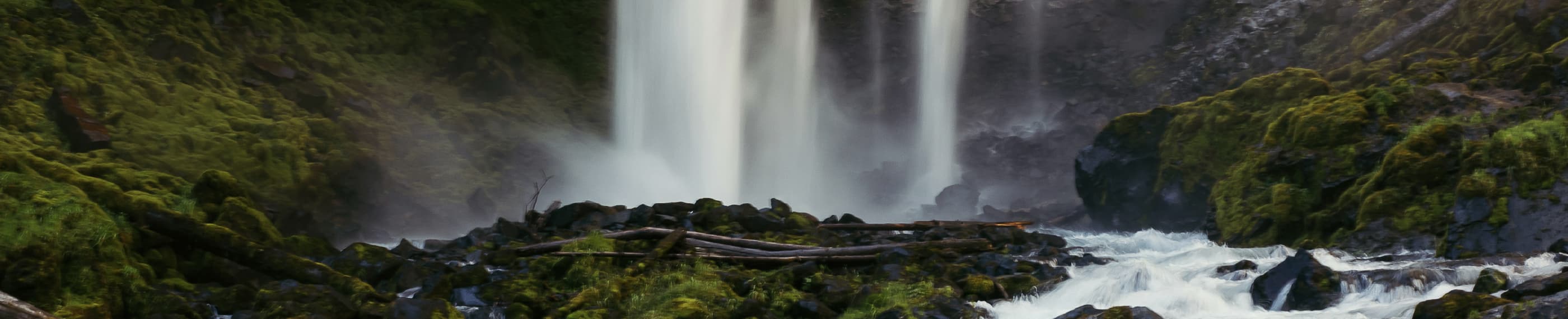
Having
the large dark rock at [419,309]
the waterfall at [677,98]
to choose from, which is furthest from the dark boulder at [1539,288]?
the waterfall at [677,98]

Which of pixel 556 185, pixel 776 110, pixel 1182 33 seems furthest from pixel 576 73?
pixel 1182 33

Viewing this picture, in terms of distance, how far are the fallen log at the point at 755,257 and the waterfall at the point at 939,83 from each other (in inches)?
964

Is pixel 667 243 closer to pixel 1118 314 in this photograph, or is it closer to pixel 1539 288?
pixel 1118 314

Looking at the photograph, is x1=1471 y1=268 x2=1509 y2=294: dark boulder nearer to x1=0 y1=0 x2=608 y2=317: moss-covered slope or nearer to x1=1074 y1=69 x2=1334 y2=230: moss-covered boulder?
x1=1074 y1=69 x2=1334 y2=230: moss-covered boulder

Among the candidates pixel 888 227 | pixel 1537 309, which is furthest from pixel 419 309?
pixel 888 227

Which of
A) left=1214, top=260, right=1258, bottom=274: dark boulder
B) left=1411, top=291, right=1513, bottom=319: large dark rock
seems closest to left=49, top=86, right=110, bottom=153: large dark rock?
left=1214, top=260, right=1258, bottom=274: dark boulder

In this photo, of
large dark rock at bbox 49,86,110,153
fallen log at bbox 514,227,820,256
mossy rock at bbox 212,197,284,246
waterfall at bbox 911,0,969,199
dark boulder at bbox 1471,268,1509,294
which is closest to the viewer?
dark boulder at bbox 1471,268,1509,294

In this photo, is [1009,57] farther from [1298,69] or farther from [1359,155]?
[1359,155]

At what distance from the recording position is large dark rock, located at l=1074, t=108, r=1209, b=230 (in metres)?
19.5

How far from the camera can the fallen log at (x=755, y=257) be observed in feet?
39.4

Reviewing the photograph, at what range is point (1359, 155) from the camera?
1438 centimetres

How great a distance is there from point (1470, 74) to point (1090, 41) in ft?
63.4

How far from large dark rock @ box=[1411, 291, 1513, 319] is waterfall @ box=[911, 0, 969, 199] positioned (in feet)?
95.0

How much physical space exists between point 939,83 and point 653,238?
84.6 feet
